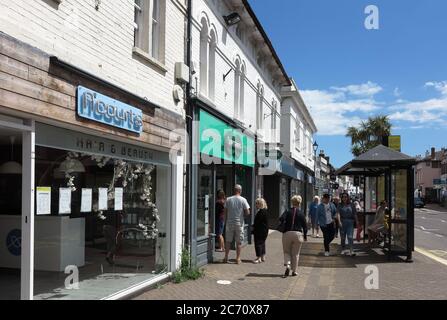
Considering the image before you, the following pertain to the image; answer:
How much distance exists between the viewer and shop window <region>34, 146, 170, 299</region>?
6445 millimetres

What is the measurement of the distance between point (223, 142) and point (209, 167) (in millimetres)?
924

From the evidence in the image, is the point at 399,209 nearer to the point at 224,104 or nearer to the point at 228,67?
the point at 224,104

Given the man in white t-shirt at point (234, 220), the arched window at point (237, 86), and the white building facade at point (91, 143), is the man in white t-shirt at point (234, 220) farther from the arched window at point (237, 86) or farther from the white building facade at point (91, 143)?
the arched window at point (237, 86)

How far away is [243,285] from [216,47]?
661cm

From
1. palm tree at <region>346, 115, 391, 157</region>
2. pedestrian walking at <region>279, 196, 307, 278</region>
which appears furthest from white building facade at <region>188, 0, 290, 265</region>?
palm tree at <region>346, 115, 391, 157</region>

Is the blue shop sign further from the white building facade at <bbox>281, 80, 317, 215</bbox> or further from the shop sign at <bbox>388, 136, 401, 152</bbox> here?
the shop sign at <bbox>388, 136, 401, 152</bbox>

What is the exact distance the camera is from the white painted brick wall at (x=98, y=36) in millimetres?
5410

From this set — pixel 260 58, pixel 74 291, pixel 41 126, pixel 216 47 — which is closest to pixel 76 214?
pixel 74 291

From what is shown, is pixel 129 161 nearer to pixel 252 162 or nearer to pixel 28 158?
pixel 28 158

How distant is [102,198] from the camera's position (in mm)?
7855

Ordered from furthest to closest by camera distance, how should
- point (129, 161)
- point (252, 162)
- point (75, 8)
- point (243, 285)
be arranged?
1. point (252, 162)
2. point (243, 285)
3. point (129, 161)
4. point (75, 8)

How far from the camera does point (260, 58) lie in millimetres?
19703

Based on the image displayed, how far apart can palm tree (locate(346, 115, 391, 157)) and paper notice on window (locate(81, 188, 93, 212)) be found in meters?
44.2

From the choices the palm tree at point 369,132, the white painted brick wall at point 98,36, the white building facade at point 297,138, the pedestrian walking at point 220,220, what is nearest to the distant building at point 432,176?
the palm tree at point 369,132
